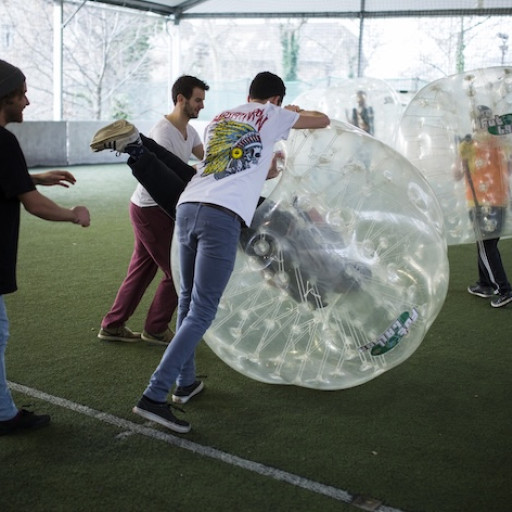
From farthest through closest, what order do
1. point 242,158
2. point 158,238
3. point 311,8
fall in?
point 311,8 < point 158,238 < point 242,158

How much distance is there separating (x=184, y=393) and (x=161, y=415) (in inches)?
16.8

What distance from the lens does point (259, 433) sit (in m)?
3.45

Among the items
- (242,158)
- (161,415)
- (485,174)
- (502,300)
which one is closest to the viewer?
(242,158)

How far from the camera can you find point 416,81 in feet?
57.7

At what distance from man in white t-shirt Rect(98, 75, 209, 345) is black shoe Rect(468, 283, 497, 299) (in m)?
2.75

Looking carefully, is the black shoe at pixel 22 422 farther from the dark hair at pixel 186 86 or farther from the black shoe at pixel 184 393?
the dark hair at pixel 186 86

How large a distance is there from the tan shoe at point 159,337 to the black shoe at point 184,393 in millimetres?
839

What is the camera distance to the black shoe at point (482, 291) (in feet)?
19.7

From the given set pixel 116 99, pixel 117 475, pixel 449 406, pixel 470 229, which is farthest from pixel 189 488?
pixel 116 99

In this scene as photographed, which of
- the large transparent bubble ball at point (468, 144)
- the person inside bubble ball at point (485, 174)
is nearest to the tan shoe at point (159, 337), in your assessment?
the large transparent bubble ball at point (468, 144)

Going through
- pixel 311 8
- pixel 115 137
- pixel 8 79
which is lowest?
pixel 115 137

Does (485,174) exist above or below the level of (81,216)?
above

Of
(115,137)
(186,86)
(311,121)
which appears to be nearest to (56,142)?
(186,86)

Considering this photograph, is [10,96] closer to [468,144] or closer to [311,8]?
[468,144]
